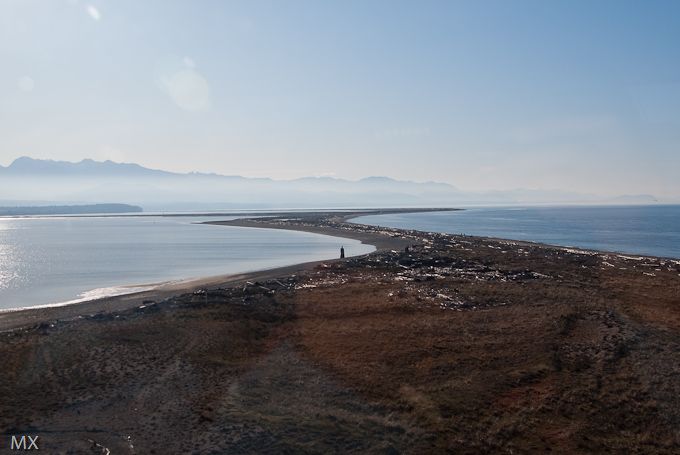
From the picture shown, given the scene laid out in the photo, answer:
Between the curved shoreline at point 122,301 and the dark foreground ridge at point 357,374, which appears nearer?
the dark foreground ridge at point 357,374

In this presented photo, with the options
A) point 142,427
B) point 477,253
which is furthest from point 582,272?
point 142,427

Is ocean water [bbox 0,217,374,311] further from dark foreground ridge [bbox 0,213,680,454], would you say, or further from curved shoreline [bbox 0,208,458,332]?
dark foreground ridge [bbox 0,213,680,454]

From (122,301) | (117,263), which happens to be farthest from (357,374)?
(117,263)

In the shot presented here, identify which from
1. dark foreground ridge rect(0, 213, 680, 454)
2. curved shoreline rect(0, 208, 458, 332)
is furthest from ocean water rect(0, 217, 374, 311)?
dark foreground ridge rect(0, 213, 680, 454)

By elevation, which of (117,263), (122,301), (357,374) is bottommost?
(117,263)

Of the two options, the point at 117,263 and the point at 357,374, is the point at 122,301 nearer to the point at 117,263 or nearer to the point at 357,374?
the point at 357,374

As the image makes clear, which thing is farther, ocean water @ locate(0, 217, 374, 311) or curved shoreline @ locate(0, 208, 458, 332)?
ocean water @ locate(0, 217, 374, 311)

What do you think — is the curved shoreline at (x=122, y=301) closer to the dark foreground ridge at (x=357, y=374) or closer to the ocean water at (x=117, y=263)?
the dark foreground ridge at (x=357, y=374)

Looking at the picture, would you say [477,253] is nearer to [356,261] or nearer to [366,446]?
[356,261]

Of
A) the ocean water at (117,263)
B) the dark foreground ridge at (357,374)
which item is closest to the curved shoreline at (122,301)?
the dark foreground ridge at (357,374)
